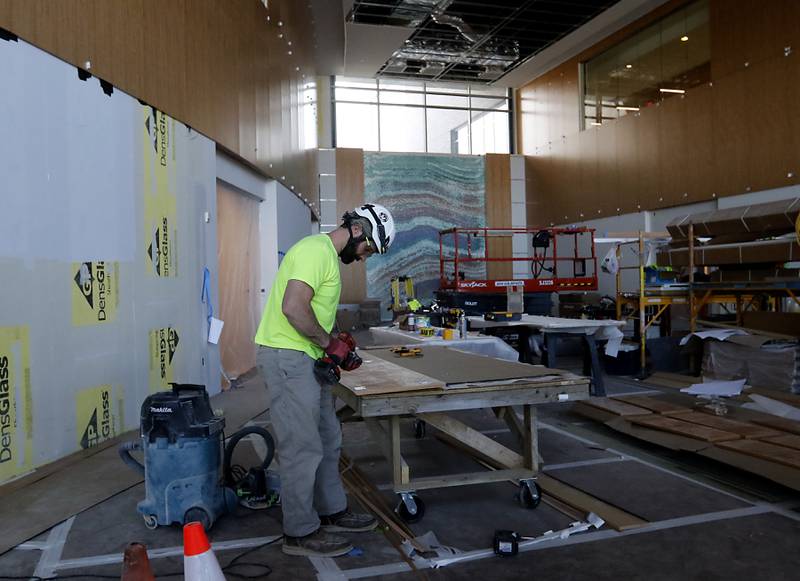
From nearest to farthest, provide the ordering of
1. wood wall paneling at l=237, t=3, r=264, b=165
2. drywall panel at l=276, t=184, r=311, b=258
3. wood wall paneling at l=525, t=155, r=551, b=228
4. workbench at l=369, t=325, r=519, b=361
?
workbench at l=369, t=325, r=519, b=361 < wood wall paneling at l=237, t=3, r=264, b=165 < drywall panel at l=276, t=184, r=311, b=258 < wood wall paneling at l=525, t=155, r=551, b=228

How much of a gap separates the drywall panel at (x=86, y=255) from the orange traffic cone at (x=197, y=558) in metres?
2.93

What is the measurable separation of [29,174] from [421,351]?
10.2ft

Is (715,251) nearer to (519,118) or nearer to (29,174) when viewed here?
(29,174)

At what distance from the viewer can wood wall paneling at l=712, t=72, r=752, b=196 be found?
40.5 feet

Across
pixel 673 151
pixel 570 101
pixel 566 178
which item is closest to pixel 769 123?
pixel 673 151

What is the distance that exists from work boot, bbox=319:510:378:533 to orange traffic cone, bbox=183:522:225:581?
A: 1543 mm

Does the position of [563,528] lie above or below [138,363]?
below

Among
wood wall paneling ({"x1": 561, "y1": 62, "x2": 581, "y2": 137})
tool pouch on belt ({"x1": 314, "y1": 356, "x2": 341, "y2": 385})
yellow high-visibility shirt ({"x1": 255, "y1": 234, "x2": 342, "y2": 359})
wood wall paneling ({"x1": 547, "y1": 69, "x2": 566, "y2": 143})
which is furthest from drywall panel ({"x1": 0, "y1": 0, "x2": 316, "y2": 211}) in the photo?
wood wall paneling ({"x1": 547, "y1": 69, "x2": 566, "y2": 143})

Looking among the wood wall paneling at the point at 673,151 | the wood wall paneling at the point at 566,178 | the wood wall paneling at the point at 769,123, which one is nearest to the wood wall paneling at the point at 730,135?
the wood wall paneling at the point at 769,123

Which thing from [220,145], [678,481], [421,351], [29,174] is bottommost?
[678,481]

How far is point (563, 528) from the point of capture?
3.46 m

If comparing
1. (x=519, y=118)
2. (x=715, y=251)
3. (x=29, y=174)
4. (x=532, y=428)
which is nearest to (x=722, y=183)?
(x=715, y=251)

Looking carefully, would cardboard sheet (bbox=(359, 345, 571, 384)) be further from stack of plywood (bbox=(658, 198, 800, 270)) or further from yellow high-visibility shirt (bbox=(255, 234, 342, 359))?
stack of plywood (bbox=(658, 198, 800, 270))

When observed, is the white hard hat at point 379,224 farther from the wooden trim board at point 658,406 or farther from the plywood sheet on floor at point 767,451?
the wooden trim board at point 658,406
